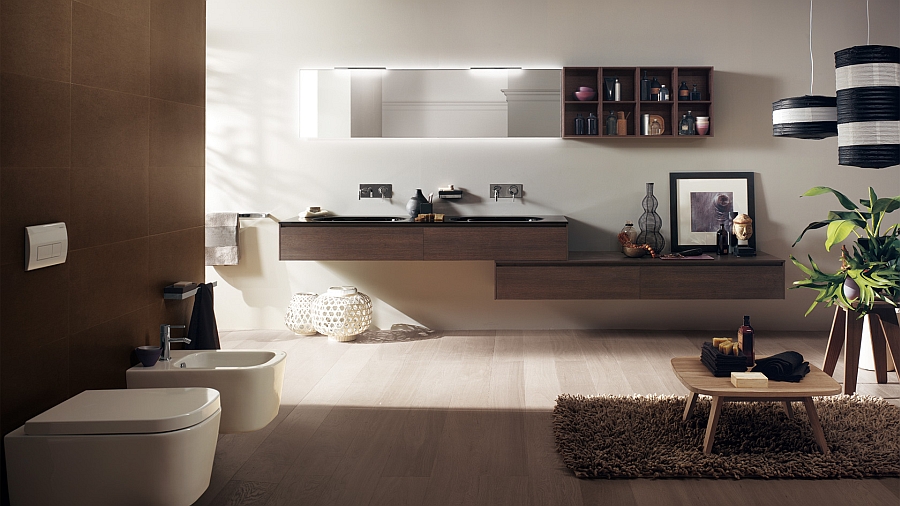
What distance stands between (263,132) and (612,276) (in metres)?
2.83

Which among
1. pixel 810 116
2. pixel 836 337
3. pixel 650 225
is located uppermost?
pixel 810 116

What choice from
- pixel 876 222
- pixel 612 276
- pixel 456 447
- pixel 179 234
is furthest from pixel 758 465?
pixel 179 234

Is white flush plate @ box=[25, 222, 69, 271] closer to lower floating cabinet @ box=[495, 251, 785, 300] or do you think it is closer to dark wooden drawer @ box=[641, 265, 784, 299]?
lower floating cabinet @ box=[495, 251, 785, 300]

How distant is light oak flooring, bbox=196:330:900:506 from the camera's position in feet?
9.16

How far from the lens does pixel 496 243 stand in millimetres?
5129

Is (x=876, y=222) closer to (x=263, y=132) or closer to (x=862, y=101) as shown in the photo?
(x=862, y=101)

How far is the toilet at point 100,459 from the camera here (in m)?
2.21

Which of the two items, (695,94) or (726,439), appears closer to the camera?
(726,439)

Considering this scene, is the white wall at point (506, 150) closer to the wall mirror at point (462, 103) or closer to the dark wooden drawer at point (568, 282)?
the wall mirror at point (462, 103)

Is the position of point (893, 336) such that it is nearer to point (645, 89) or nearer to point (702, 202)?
point (702, 202)

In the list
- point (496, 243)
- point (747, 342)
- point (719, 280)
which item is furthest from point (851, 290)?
point (496, 243)

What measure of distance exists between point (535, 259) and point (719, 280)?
124 cm

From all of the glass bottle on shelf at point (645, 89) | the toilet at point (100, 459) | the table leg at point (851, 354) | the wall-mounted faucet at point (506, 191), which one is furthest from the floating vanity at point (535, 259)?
the toilet at point (100, 459)

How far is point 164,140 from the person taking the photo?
322cm
